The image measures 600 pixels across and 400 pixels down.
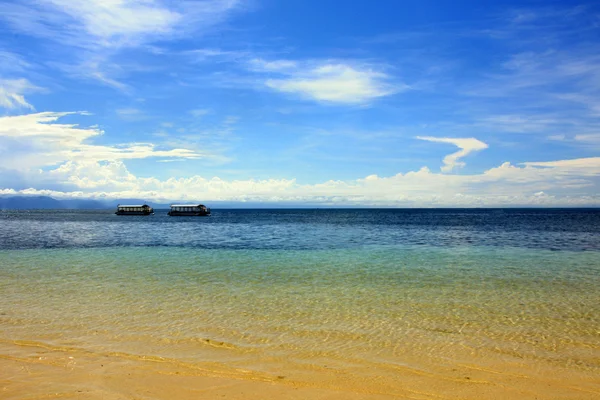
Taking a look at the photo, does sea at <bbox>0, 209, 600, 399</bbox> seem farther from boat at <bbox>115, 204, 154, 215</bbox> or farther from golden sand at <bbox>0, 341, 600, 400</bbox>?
boat at <bbox>115, 204, 154, 215</bbox>

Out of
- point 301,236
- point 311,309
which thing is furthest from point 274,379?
point 301,236

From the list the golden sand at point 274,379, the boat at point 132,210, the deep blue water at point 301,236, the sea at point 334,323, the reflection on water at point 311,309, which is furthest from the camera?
the boat at point 132,210

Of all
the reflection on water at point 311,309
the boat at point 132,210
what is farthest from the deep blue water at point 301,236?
the boat at point 132,210

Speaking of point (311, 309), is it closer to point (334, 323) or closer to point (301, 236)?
point (334, 323)

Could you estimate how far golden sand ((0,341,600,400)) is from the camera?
743 centimetres

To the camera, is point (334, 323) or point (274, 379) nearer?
point (274, 379)

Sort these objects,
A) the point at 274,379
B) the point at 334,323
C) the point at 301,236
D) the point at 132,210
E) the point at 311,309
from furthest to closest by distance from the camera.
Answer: the point at 132,210, the point at 301,236, the point at 311,309, the point at 334,323, the point at 274,379

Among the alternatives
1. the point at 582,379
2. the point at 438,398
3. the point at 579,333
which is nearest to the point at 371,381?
the point at 438,398

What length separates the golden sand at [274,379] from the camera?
743cm

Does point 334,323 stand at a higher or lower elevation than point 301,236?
higher

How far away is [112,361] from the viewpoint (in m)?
9.05

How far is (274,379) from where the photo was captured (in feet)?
26.8

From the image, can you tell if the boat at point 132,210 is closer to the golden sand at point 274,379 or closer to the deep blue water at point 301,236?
the deep blue water at point 301,236

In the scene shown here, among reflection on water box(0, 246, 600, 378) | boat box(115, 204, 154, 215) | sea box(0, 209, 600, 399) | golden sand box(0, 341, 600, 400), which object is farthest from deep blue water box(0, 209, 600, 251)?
boat box(115, 204, 154, 215)
